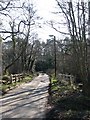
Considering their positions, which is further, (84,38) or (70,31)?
(70,31)

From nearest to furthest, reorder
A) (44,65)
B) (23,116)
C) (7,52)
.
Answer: (23,116)
(7,52)
(44,65)

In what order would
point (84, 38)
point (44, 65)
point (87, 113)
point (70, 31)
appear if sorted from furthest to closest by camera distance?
point (44, 65) < point (70, 31) < point (84, 38) < point (87, 113)

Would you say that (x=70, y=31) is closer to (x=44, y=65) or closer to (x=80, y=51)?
(x=80, y=51)

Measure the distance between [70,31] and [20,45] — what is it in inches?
1776

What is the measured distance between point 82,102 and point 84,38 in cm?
364

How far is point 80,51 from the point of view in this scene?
57.4ft

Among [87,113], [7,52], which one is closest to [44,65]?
[7,52]

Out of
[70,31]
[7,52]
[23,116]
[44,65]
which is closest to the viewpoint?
[23,116]

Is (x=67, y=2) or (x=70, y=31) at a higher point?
(x=67, y=2)

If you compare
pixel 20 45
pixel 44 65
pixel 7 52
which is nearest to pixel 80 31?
pixel 20 45

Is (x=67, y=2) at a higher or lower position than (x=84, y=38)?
higher

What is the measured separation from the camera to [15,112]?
14438 millimetres

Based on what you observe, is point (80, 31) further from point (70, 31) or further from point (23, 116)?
point (23, 116)

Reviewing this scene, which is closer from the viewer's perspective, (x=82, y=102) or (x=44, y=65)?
(x=82, y=102)
